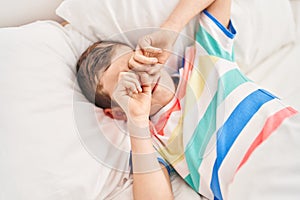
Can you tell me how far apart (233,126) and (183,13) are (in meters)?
0.32

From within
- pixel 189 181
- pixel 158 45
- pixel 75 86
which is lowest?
pixel 189 181

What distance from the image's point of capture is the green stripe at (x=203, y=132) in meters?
0.83

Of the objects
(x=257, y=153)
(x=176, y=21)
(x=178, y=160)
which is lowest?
(x=178, y=160)

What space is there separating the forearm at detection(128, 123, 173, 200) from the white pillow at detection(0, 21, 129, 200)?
5cm

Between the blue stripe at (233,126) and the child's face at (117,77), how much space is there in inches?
6.0

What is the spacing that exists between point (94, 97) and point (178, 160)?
0.23m

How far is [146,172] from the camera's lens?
2.71ft

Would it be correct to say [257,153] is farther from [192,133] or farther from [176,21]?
[176,21]

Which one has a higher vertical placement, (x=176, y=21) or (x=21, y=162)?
(x=176, y=21)

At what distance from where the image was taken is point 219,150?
0.80m

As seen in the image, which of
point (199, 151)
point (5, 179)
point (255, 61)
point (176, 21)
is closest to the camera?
point (5, 179)

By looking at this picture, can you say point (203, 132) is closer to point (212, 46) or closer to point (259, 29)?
point (212, 46)

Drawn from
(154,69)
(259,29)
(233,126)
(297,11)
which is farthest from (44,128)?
(297,11)

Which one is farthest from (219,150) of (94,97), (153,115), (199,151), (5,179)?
(5,179)
